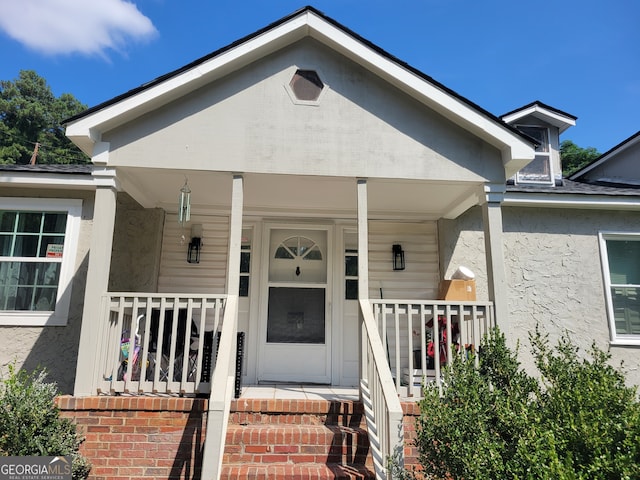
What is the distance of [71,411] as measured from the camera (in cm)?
405

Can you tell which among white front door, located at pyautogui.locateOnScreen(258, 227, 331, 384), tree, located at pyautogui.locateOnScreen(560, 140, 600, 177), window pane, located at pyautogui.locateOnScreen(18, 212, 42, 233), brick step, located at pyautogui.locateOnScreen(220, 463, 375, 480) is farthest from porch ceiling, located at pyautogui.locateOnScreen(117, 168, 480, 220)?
tree, located at pyautogui.locateOnScreen(560, 140, 600, 177)

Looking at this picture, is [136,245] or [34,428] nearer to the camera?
[34,428]

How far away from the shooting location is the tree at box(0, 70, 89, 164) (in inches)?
1175

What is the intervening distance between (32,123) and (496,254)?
120 ft

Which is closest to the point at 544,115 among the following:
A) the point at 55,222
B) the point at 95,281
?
the point at 95,281

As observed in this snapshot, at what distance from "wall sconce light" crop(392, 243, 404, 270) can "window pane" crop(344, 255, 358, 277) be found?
0.61 m

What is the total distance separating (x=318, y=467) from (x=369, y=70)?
429 cm

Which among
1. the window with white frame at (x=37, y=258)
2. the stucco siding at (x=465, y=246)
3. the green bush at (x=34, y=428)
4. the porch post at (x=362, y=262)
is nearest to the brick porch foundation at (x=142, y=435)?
the green bush at (x=34, y=428)

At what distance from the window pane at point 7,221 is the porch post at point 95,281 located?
2.07 meters

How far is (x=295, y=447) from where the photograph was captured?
396 cm

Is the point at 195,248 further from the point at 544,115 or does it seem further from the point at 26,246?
the point at 544,115

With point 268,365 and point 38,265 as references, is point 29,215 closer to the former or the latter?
point 38,265

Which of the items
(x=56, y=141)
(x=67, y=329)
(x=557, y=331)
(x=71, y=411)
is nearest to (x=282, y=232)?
(x=67, y=329)

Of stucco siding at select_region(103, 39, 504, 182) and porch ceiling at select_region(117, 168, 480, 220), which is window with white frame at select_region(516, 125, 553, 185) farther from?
stucco siding at select_region(103, 39, 504, 182)
